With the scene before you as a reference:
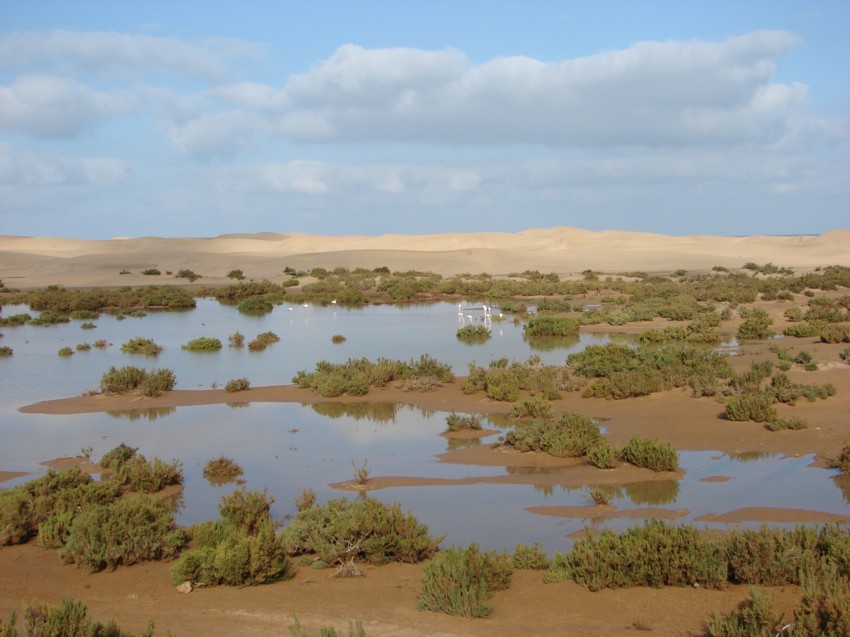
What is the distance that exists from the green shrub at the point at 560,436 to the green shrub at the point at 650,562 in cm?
421

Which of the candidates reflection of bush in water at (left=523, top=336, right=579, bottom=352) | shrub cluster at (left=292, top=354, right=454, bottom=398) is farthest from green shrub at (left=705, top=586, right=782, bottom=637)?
reflection of bush in water at (left=523, top=336, right=579, bottom=352)

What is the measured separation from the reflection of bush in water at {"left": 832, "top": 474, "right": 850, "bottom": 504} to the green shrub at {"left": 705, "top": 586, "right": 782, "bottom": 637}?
183 inches

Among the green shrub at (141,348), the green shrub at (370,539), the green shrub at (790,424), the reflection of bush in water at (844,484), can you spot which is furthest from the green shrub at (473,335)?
the green shrub at (370,539)

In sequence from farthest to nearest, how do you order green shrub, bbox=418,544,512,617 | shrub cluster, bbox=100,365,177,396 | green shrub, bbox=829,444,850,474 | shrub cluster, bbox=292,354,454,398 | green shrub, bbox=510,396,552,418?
shrub cluster, bbox=100,365,177,396
shrub cluster, bbox=292,354,454,398
green shrub, bbox=510,396,552,418
green shrub, bbox=829,444,850,474
green shrub, bbox=418,544,512,617

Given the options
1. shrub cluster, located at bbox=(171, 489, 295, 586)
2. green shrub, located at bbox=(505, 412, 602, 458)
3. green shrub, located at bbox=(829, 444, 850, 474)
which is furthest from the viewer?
green shrub, located at bbox=(505, 412, 602, 458)

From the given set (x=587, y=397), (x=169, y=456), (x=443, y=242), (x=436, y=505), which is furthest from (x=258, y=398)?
(x=443, y=242)

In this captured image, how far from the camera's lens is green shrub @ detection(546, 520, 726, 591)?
21.1 ft

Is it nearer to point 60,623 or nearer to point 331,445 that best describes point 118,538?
point 60,623

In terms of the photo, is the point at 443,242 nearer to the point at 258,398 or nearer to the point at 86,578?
the point at 258,398

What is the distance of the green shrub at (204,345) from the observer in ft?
73.1

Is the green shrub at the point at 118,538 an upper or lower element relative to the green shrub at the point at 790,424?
lower

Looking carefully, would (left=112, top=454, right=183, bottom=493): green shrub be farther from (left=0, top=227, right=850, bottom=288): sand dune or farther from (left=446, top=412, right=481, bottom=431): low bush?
(left=0, top=227, right=850, bottom=288): sand dune

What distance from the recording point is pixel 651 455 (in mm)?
10234

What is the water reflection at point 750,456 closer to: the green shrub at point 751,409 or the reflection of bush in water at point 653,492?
the green shrub at point 751,409
